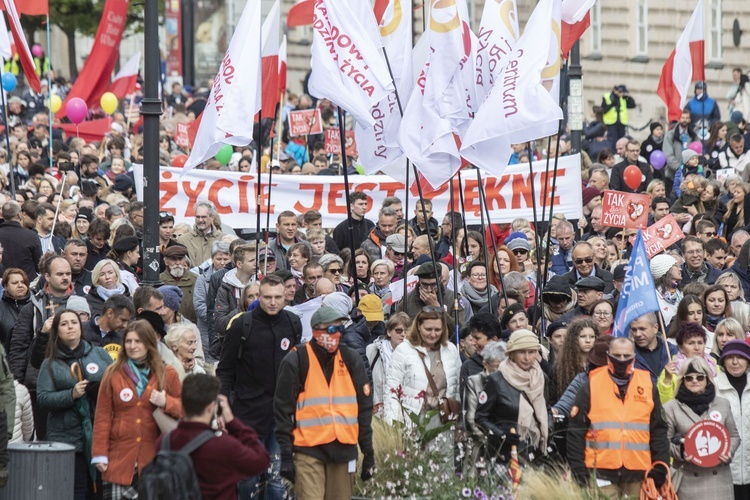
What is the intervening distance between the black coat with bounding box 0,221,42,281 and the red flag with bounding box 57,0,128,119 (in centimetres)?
408

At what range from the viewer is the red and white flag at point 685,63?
66.8 feet

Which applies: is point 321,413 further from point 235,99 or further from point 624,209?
point 624,209

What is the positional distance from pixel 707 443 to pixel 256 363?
2.88m

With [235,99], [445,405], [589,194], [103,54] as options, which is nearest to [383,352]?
[445,405]

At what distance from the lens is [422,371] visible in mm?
10234

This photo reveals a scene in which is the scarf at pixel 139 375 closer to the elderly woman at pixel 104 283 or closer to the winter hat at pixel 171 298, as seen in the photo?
the winter hat at pixel 171 298

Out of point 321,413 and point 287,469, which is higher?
point 321,413

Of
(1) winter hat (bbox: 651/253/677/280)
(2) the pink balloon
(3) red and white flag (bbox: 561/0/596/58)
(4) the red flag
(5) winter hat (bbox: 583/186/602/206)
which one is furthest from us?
(2) the pink balloon

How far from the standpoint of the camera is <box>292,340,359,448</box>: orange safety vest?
947cm

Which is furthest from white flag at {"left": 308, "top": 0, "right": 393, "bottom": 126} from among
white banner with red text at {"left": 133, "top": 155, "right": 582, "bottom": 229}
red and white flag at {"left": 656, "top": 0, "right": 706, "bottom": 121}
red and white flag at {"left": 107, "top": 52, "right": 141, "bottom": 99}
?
red and white flag at {"left": 107, "top": 52, "right": 141, "bottom": 99}

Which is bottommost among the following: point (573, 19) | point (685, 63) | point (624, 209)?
point (624, 209)

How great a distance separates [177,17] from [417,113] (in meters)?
36.6

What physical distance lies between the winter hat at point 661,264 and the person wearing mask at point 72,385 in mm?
5087

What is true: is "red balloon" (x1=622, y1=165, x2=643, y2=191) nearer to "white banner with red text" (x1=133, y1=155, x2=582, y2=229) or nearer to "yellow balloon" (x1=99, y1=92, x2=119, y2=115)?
"white banner with red text" (x1=133, y1=155, x2=582, y2=229)
